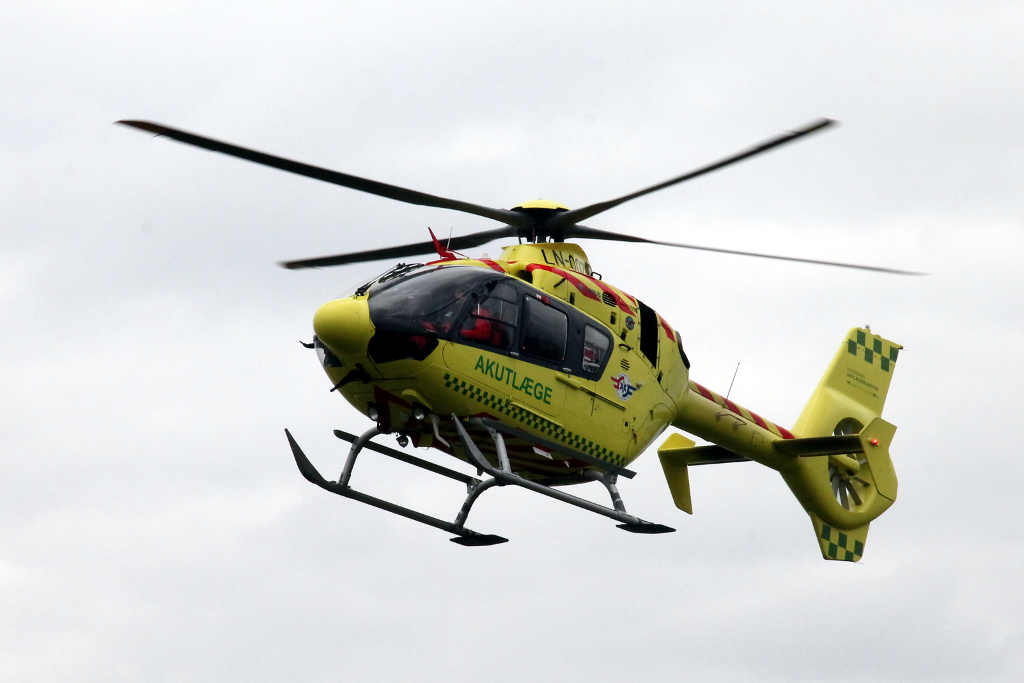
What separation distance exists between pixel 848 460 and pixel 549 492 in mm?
9168

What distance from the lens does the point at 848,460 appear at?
25.7 meters

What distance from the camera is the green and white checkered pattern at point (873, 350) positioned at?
2742 centimetres

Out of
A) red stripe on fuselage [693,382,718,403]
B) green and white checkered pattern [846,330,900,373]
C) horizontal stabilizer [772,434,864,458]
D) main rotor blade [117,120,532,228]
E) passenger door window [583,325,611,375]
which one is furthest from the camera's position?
green and white checkered pattern [846,330,900,373]

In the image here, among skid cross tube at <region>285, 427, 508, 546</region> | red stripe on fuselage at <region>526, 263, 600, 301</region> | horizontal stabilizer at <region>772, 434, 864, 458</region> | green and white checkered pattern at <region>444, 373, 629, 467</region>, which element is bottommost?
skid cross tube at <region>285, 427, 508, 546</region>

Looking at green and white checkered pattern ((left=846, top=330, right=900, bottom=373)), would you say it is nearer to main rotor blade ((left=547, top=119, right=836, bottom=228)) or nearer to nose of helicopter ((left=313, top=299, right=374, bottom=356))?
main rotor blade ((left=547, top=119, right=836, bottom=228))

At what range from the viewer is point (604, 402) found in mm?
20391

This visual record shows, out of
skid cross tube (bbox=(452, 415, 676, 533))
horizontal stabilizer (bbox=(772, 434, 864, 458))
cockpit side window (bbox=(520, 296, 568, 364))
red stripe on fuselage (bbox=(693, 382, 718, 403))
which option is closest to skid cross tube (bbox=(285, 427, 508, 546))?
skid cross tube (bbox=(452, 415, 676, 533))

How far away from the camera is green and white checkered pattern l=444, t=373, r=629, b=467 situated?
18250mm

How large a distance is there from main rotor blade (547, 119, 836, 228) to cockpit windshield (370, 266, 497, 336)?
260 centimetres

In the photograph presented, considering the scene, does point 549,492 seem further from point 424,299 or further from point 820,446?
point 820,446

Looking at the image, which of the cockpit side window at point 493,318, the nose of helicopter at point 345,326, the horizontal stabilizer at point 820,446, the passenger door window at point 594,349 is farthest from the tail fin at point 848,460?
the nose of helicopter at point 345,326

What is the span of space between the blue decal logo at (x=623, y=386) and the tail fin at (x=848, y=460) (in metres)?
5.15

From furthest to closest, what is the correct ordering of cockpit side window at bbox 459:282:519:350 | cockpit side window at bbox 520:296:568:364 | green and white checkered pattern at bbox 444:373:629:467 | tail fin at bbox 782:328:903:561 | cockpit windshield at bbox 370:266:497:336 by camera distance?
tail fin at bbox 782:328:903:561, cockpit side window at bbox 520:296:568:364, cockpit side window at bbox 459:282:519:350, green and white checkered pattern at bbox 444:373:629:467, cockpit windshield at bbox 370:266:497:336

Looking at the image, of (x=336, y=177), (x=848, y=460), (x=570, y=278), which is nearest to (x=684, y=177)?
(x=570, y=278)
